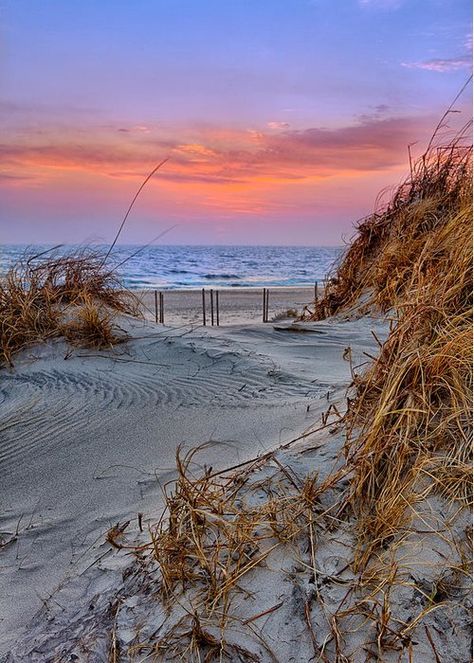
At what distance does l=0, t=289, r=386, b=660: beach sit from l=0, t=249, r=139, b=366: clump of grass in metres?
0.19

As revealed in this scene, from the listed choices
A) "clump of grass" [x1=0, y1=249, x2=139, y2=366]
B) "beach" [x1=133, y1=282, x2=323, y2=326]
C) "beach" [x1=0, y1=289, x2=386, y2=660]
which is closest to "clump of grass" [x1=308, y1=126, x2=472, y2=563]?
"beach" [x1=0, y1=289, x2=386, y2=660]

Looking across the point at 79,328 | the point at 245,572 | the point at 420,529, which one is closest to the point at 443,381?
the point at 420,529

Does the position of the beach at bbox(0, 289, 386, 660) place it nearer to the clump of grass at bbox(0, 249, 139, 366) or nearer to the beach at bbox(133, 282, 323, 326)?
the clump of grass at bbox(0, 249, 139, 366)

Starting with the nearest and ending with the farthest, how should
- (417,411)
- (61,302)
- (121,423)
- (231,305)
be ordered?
(417,411)
(121,423)
(61,302)
(231,305)

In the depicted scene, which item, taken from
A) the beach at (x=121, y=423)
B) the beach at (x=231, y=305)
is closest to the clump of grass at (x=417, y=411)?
the beach at (x=121, y=423)

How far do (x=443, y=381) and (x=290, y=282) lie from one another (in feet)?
81.2

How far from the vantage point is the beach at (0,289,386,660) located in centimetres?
237

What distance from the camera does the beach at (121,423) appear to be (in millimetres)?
2371

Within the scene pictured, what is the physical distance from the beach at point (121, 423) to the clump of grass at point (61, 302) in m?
0.19

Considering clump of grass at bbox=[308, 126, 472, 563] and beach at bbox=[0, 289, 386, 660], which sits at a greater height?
clump of grass at bbox=[308, 126, 472, 563]

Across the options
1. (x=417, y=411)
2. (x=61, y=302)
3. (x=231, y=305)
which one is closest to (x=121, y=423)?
(x=417, y=411)

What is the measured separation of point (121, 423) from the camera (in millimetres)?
3812

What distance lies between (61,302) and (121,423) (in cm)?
238

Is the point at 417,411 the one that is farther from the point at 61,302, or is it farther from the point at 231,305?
the point at 231,305
